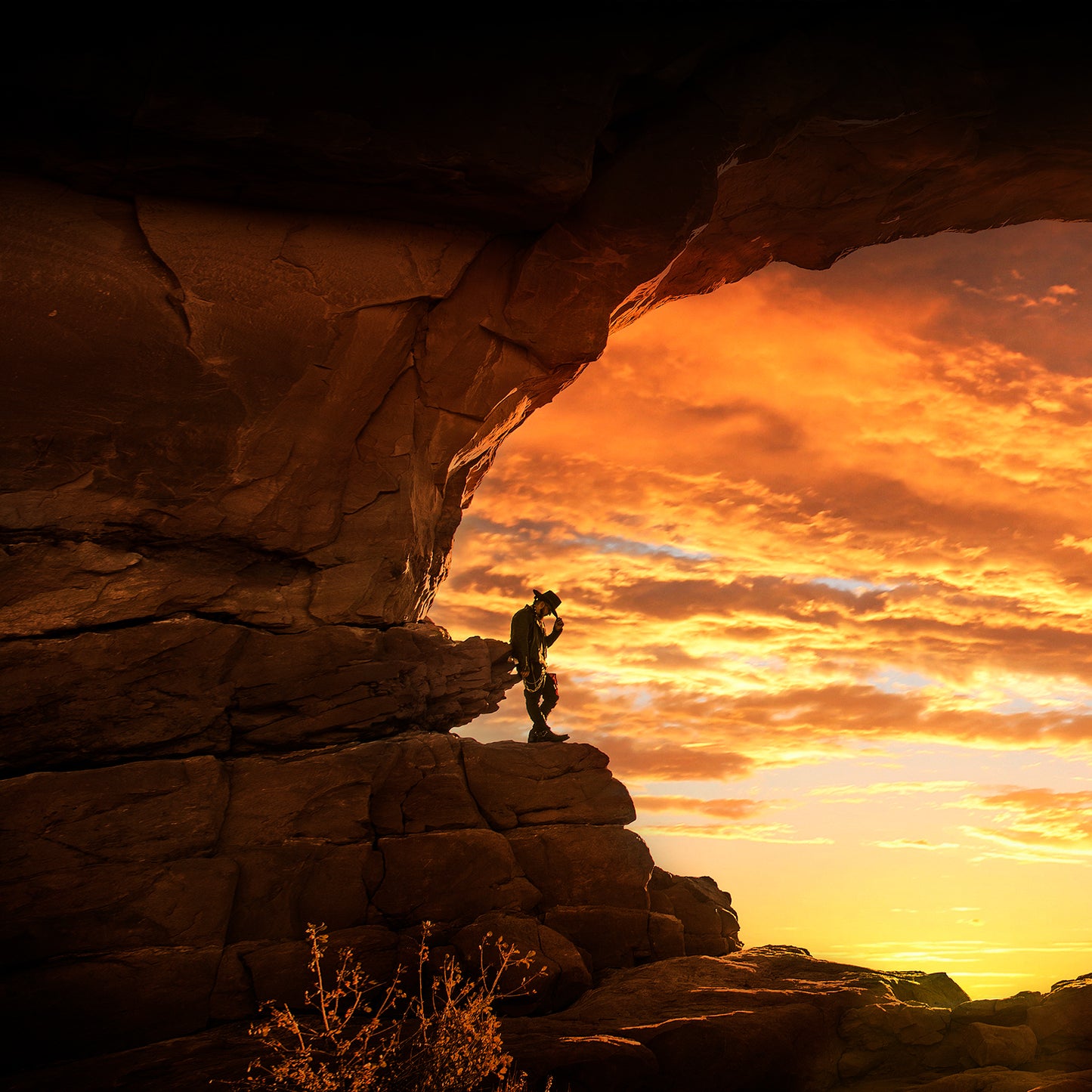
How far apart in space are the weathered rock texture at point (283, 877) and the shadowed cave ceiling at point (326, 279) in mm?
626

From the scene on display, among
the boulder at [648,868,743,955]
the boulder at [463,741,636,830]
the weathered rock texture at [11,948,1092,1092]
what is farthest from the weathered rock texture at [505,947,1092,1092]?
the boulder at [463,741,636,830]

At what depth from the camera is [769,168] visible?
40.4 ft

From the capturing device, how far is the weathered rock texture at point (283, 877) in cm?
830

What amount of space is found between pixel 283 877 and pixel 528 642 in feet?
14.3

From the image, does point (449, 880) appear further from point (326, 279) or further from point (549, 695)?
point (326, 279)

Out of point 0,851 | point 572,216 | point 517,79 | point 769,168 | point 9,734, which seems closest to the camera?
point 0,851

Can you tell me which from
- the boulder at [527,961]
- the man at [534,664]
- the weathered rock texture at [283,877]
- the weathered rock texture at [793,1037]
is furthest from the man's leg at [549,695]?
the weathered rock texture at [793,1037]

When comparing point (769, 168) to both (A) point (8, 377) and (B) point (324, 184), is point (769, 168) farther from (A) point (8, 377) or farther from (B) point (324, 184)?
(A) point (8, 377)

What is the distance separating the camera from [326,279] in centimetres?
1094

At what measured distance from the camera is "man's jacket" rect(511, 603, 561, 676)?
40.0 feet

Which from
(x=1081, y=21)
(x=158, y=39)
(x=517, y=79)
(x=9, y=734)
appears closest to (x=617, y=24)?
(x=517, y=79)

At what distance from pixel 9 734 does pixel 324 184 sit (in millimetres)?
6712

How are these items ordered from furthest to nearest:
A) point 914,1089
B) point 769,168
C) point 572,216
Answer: point 769,168, point 572,216, point 914,1089

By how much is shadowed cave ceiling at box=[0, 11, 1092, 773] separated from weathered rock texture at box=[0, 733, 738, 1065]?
0.63 meters
